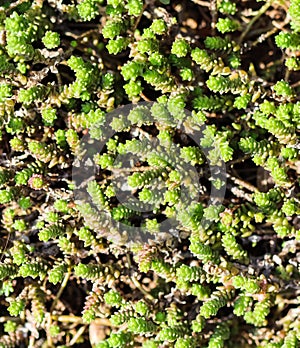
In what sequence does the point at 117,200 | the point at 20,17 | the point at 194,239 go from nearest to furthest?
the point at 20,17, the point at 194,239, the point at 117,200

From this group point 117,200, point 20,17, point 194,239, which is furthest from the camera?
point 117,200

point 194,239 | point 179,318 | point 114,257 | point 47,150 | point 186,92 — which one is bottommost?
point 179,318

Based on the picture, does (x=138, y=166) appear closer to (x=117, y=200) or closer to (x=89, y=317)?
(x=117, y=200)

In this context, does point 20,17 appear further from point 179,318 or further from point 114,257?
point 179,318

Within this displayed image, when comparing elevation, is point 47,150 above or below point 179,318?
above

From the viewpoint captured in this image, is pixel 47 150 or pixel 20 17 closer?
pixel 20 17

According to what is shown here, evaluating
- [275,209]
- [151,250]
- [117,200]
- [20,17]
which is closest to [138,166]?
[117,200]
